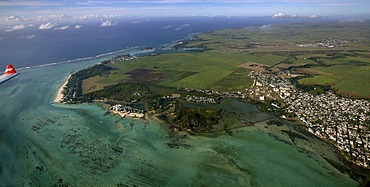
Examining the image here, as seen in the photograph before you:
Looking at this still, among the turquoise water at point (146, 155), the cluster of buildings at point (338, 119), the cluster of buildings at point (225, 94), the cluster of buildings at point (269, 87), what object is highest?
the cluster of buildings at point (269, 87)

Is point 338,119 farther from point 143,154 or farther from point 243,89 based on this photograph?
point 143,154

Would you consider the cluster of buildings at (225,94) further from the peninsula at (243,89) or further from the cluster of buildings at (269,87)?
the cluster of buildings at (269,87)

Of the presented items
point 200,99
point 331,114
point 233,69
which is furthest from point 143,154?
point 233,69

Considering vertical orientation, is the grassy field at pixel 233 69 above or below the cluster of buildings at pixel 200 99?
above

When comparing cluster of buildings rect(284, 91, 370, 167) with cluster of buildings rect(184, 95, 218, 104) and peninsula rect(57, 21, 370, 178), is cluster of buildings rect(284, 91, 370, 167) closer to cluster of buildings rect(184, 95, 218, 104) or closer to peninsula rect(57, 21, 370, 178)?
peninsula rect(57, 21, 370, 178)

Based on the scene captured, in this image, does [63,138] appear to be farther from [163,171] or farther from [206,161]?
[206,161]

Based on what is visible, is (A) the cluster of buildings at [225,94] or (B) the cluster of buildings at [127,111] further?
(A) the cluster of buildings at [225,94]

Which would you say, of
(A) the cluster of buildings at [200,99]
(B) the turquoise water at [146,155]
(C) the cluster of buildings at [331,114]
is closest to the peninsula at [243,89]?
(C) the cluster of buildings at [331,114]

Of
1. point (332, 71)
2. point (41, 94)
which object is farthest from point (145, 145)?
point (332, 71)
